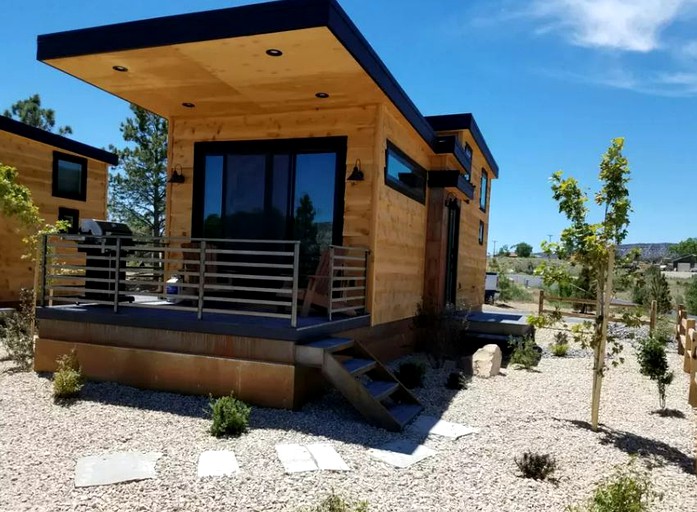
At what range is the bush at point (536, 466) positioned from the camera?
13.2 ft

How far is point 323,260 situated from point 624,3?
6.08 meters

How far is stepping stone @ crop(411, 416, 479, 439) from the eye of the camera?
513cm

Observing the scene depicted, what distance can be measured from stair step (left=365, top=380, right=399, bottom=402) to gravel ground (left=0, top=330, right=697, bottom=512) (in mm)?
325

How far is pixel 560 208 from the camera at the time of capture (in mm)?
5598

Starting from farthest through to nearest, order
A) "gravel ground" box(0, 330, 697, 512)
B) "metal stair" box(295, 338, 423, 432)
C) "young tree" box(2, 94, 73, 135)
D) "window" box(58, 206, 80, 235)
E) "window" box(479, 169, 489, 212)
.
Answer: "young tree" box(2, 94, 73, 135)
"window" box(479, 169, 489, 212)
"window" box(58, 206, 80, 235)
"metal stair" box(295, 338, 423, 432)
"gravel ground" box(0, 330, 697, 512)

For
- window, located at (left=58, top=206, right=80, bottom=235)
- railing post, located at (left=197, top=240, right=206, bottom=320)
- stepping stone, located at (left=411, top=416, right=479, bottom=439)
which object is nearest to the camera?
stepping stone, located at (left=411, top=416, right=479, bottom=439)

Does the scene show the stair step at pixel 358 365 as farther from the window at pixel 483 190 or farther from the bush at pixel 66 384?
the window at pixel 483 190

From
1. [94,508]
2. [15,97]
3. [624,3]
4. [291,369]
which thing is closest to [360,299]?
[291,369]

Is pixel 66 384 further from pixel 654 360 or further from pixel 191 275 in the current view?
pixel 654 360

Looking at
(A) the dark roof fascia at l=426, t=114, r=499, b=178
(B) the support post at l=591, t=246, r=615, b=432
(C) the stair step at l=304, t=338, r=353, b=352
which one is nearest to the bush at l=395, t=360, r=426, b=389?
(C) the stair step at l=304, t=338, r=353, b=352

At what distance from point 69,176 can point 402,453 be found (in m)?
12.2

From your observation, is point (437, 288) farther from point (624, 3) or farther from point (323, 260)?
point (624, 3)

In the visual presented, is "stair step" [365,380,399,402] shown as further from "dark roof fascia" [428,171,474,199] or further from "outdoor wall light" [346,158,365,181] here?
"dark roof fascia" [428,171,474,199]

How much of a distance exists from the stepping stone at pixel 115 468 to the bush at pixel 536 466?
9.12ft
